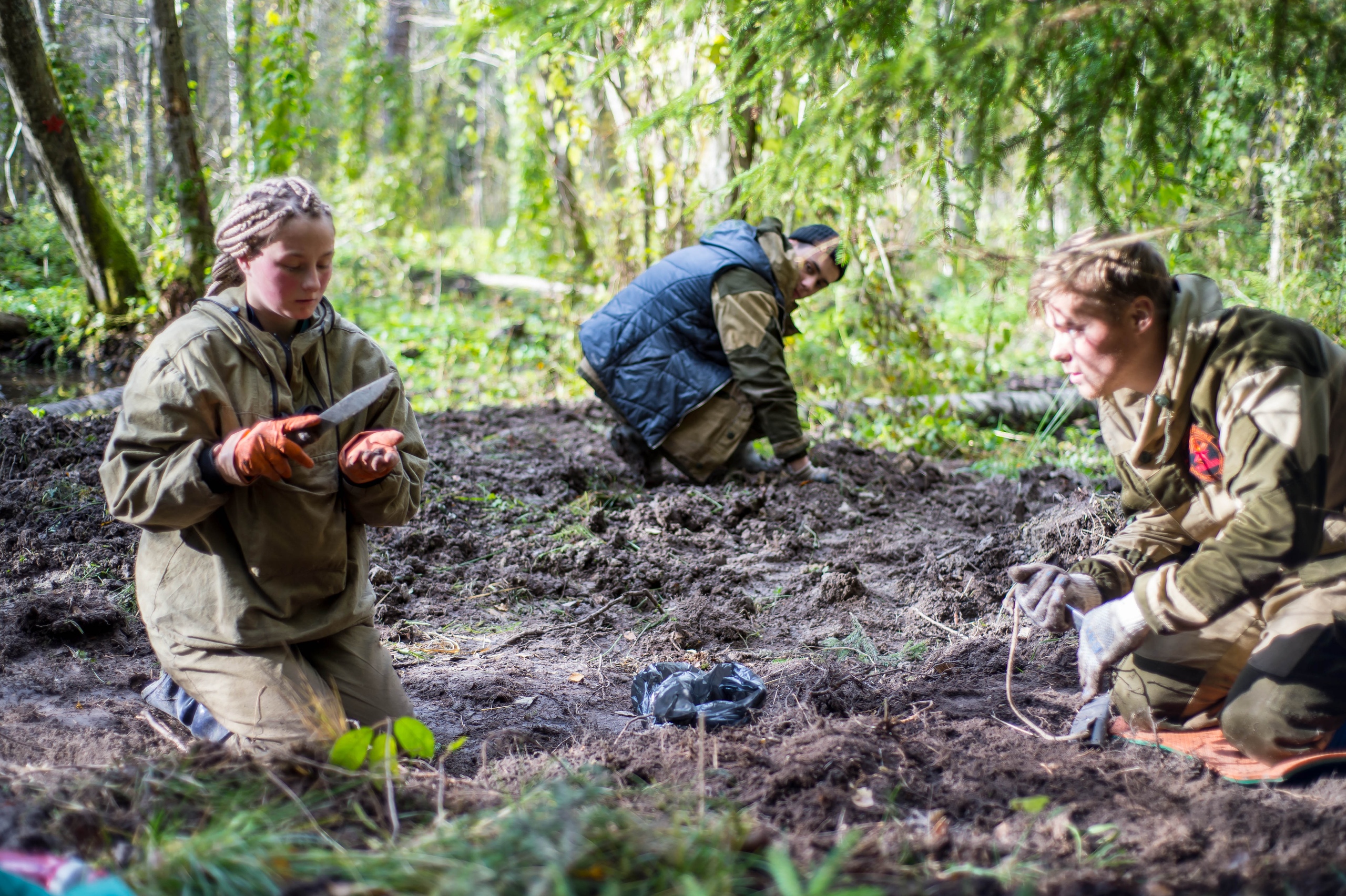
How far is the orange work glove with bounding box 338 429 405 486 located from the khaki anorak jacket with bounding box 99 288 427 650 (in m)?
0.09

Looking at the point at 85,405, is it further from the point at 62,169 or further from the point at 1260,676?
the point at 1260,676

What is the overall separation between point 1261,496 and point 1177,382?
0.33 meters

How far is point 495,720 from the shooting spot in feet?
9.50

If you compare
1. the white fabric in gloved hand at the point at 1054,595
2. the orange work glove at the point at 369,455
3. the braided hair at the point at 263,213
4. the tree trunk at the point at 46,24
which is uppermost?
the tree trunk at the point at 46,24

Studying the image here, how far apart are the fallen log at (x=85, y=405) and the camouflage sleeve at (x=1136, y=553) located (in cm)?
572

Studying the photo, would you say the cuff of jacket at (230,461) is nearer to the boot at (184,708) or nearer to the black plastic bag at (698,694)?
the boot at (184,708)

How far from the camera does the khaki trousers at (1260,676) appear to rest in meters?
2.25

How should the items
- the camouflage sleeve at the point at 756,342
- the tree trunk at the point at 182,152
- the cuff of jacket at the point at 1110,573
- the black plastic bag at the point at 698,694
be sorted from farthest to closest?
1. the tree trunk at the point at 182,152
2. the camouflage sleeve at the point at 756,342
3. the black plastic bag at the point at 698,694
4. the cuff of jacket at the point at 1110,573

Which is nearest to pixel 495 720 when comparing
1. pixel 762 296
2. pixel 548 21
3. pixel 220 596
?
pixel 220 596

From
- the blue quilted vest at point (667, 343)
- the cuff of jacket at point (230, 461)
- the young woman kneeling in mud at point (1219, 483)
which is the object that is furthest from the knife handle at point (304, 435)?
the blue quilted vest at point (667, 343)

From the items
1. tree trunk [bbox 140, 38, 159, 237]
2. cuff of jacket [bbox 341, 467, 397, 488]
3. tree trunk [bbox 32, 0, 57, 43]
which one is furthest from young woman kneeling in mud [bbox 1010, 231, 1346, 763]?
tree trunk [bbox 140, 38, 159, 237]

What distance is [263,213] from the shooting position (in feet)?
7.45

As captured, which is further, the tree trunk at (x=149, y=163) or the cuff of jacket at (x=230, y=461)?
the tree trunk at (x=149, y=163)

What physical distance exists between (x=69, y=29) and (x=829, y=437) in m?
10.4
